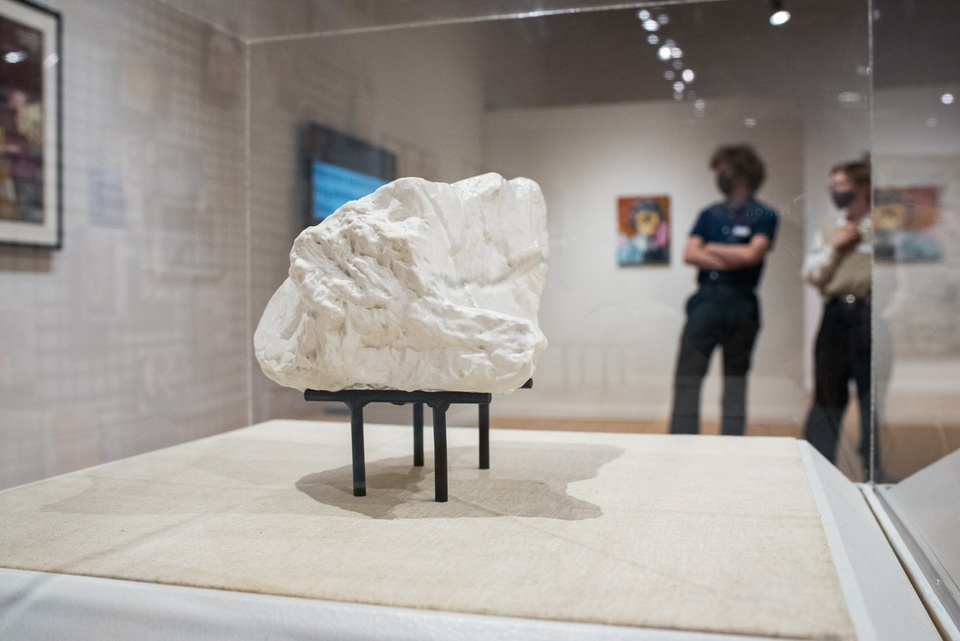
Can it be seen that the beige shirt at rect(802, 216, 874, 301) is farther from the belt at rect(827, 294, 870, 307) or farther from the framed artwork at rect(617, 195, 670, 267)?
the framed artwork at rect(617, 195, 670, 267)

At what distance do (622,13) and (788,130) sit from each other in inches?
26.8

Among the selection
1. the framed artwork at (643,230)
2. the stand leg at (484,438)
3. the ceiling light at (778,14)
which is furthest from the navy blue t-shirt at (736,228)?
the stand leg at (484,438)

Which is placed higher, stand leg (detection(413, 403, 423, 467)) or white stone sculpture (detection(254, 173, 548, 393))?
white stone sculpture (detection(254, 173, 548, 393))

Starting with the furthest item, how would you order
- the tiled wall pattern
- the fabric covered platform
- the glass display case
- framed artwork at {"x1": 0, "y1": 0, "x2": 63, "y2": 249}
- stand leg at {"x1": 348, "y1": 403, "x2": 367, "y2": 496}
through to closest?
the glass display case
the tiled wall pattern
framed artwork at {"x1": 0, "y1": 0, "x2": 63, "y2": 249}
stand leg at {"x1": 348, "y1": 403, "x2": 367, "y2": 496}
the fabric covered platform

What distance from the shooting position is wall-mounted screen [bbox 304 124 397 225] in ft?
9.11

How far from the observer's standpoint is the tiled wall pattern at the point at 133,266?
211 centimetres

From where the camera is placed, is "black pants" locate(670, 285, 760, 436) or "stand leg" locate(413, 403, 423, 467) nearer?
"stand leg" locate(413, 403, 423, 467)

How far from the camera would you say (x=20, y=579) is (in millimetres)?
1389

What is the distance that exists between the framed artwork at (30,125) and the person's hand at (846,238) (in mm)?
2363

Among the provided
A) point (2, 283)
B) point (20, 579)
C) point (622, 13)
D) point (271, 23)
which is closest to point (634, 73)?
point (622, 13)

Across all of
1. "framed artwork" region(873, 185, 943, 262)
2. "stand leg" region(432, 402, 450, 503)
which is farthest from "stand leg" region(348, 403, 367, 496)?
"framed artwork" region(873, 185, 943, 262)

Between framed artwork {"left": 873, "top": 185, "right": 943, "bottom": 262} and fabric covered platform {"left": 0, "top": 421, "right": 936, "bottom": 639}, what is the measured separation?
2.44 feet

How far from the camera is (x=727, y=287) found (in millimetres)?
2777

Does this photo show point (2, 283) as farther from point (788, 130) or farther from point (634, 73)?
point (788, 130)
